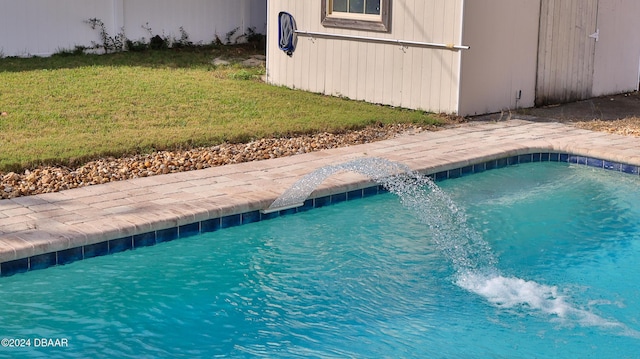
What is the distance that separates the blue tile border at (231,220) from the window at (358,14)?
2994 mm

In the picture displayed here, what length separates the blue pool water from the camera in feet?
16.8

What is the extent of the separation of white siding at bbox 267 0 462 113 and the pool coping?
0.84 metres

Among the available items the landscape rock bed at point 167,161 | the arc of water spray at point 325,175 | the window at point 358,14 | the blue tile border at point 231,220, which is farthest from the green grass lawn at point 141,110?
the blue tile border at point 231,220

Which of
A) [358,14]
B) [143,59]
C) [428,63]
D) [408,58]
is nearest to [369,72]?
[408,58]

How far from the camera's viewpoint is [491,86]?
11.0 m

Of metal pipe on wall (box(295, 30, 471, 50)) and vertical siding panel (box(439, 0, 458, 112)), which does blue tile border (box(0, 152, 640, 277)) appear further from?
metal pipe on wall (box(295, 30, 471, 50))

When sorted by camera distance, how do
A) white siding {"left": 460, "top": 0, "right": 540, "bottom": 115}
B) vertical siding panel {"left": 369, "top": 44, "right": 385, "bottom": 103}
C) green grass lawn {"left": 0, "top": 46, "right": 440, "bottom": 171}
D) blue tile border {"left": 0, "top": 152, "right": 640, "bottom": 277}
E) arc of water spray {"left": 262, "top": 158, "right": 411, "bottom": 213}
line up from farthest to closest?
vertical siding panel {"left": 369, "top": 44, "right": 385, "bottom": 103} → white siding {"left": 460, "top": 0, "right": 540, "bottom": 115} → green grass lawn {"left": 0, "top": 46, "right": 440, "bottom": 171} → arc of water spray {"left": 262, "top": 158, "right": 411, "bottom": 213} → blue tile border {"left": 0, "top": 152, "right": 640, "bottom": 277}

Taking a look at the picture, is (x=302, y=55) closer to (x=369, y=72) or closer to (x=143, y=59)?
(x=369, y=72)

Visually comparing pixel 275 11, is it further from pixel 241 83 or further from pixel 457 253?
pixel 457 253

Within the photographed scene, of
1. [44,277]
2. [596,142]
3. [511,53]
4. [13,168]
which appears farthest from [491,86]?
[44,277]

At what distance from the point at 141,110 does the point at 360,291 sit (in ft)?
17.1

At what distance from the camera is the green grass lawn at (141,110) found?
8539 mm

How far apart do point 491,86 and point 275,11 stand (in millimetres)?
3402

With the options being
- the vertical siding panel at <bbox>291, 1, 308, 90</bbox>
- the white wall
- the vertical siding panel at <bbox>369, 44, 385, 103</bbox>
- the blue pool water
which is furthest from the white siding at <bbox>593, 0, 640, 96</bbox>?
the white wall
